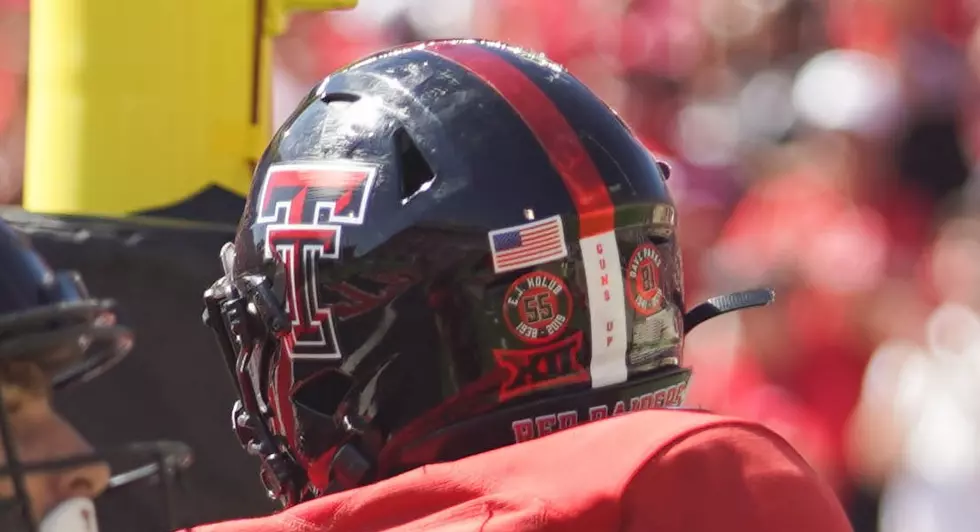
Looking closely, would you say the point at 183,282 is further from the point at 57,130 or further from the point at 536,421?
the point at 536,421

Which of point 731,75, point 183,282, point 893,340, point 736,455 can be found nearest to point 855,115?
point 893,340

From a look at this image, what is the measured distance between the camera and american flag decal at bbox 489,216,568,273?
4.70 feet

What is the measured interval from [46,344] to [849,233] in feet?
9.55

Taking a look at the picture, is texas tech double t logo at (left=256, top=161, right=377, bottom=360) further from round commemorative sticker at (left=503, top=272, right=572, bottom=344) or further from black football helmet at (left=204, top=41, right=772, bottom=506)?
round commemorative sticker at (left=503, top=272, right=572, bottom=344)

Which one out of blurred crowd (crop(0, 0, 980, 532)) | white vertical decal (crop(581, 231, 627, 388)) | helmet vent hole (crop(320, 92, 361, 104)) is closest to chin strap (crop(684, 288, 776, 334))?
white vertical decal (crop(581, 231, 627, 388))

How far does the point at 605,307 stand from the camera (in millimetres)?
1467

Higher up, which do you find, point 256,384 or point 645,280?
point 645,280

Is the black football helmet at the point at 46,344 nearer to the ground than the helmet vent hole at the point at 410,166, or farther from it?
nearer to the ground

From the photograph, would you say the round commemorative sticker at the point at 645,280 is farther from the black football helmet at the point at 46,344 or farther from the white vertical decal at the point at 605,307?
the black football helmet at the point at 46,344

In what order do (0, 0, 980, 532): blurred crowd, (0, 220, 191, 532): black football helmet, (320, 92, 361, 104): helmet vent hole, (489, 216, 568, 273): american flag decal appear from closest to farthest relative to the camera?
(489, 216, 568, 273): american flag decal < (320, 92, 361, 104): helmet vent hole < (0, 220, 191, 532): black football helmet < (0, 0, 980, 532): blurred crowd

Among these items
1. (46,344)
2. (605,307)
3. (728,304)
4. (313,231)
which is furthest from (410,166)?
(46,344)

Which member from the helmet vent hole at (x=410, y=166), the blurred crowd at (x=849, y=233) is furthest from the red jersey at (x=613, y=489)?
the blurred crowd at (x=849, y=233)

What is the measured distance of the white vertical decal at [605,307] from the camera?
146 cm

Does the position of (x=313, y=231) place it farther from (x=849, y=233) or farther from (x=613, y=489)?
(x=849, y=233)
